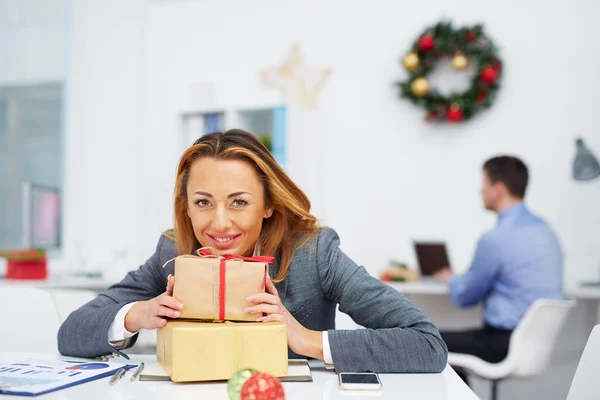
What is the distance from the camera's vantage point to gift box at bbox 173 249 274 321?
109cm

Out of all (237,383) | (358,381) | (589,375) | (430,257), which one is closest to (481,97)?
(430,257)

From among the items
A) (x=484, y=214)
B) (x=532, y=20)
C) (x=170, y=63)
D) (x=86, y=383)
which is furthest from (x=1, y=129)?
(x=86, y=383)

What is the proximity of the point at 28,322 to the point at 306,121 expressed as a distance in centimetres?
290

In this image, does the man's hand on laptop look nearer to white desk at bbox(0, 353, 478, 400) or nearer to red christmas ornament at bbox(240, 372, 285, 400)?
white desk at bbox(0, 353, 478, 400)

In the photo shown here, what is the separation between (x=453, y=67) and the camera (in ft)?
13.4

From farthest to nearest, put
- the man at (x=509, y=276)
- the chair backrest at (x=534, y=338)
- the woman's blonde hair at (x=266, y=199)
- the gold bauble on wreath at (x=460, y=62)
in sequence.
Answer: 1. the gold bauble on wreath at (x=460, y=62)
2. the man at (x=509, y=276)
3. the chair backrest at (x=534, y=338)
4. the woman's blonde hair at (x=266, y=199)

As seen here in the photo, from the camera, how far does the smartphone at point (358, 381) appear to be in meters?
1.02

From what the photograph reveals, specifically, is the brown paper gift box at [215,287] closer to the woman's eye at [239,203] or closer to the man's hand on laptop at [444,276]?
the woman's eye at [239,203]

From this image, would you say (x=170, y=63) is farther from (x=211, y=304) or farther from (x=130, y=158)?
(x=211, y=304)

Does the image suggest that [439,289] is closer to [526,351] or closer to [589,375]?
[526,351]

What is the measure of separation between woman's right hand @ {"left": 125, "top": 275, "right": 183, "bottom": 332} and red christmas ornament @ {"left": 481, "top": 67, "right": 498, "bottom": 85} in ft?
10.4

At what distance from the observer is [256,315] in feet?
3.62

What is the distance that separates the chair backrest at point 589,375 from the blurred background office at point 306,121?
221cm

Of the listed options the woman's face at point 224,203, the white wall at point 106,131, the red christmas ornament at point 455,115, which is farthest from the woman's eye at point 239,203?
the white wall at point 106,131
